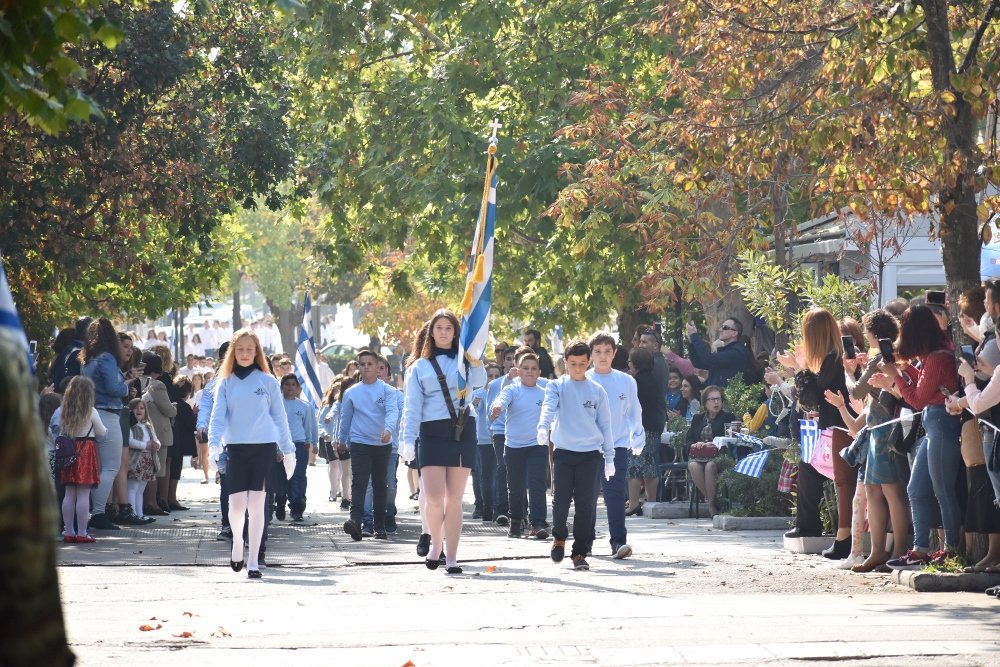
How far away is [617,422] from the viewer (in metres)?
14.3

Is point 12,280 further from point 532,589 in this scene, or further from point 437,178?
point 532,589

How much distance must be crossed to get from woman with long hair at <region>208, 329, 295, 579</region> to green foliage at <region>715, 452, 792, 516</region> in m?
5.67

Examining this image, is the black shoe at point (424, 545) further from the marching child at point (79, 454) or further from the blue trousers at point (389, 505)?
the marching child at point (79, 454)

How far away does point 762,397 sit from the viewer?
60.5 feet

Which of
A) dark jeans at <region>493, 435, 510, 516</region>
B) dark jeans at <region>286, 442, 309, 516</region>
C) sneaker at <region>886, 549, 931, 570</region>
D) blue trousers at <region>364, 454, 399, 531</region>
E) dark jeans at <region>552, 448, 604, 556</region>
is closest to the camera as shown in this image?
sneaker at <region>886, 549, 931, 570</region>

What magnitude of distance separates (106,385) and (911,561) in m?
8.26

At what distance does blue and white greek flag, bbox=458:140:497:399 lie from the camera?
42.2 ft

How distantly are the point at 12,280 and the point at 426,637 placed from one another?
1215cm

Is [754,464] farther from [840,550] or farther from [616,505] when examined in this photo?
[840,550]

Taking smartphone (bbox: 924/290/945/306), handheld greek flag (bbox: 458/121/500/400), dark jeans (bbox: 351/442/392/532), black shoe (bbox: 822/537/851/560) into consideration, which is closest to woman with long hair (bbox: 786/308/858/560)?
black shoe (bbox: 822/537/851/560)

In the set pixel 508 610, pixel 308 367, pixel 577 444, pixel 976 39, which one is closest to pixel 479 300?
pixel 577 444

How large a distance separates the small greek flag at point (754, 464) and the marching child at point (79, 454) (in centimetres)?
635

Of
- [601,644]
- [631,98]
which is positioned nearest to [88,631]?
[601,644]

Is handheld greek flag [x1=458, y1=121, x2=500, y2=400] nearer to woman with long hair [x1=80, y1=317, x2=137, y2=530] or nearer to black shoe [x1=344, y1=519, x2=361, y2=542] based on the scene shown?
black shoe [x1=344, y1=519, x2=361, y2=542]
